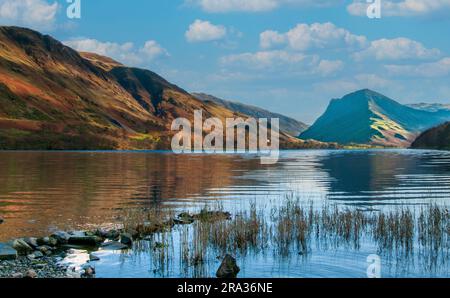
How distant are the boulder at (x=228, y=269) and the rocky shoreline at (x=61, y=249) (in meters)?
0.17

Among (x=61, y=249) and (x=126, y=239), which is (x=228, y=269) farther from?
(x=61, y=249)

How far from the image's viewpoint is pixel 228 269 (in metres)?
22.6

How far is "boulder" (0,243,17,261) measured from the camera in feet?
81.3

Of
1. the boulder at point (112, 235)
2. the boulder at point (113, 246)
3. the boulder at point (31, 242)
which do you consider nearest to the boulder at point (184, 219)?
the boulder at point (112, 235)

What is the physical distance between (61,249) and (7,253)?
11.1ft

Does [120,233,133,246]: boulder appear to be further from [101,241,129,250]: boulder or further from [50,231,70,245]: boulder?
[50,231,70,245]: boulder

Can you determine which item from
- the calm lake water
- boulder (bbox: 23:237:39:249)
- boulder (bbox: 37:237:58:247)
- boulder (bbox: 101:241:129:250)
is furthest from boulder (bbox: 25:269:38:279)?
boulder (bbox: 37:237:58:247)

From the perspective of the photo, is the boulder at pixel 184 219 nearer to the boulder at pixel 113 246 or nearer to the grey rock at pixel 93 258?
the boulder at pixel 113 246

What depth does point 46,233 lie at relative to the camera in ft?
106

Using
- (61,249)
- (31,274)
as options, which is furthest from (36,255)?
(31,274)

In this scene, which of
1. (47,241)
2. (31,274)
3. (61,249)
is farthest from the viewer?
(47,241)

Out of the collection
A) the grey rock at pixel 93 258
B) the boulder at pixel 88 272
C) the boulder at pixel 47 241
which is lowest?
the grey rock at pixel 93 258

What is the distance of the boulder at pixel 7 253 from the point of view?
24.8 m
